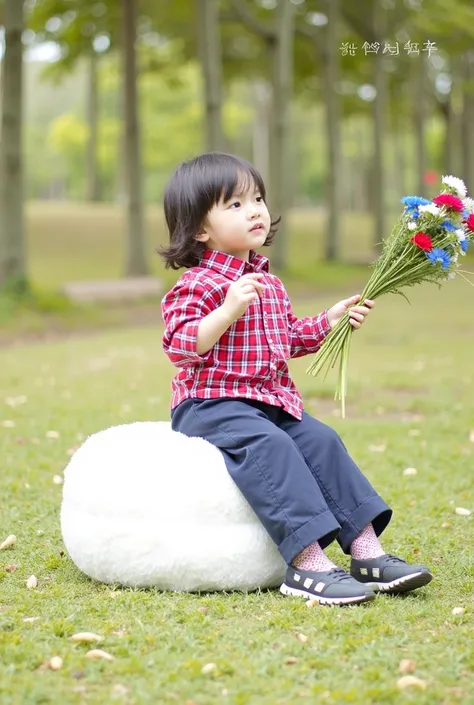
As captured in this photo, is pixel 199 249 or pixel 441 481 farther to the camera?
pixel 441 481

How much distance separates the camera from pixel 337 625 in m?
3.18

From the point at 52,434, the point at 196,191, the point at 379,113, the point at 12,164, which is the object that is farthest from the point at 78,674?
the point at 379,113

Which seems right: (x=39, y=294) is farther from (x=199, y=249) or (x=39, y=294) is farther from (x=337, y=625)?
(x=337, y=625)

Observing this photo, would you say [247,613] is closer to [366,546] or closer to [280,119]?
[366,546]

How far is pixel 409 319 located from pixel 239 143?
164 ft

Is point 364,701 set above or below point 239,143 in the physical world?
below

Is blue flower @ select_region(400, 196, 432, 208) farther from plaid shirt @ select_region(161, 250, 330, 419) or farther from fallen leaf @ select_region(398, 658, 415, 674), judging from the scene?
fallen leaf @ select_region(398, 658, 415, 674)

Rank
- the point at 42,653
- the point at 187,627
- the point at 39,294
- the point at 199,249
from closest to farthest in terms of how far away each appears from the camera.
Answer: the point at 42,653 < the point at 187,627 < the point at 199,249 < the point at 39,294

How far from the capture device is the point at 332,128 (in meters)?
23.0

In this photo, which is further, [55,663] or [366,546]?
[366,546]

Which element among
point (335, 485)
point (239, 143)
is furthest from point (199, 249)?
point (239, 143)

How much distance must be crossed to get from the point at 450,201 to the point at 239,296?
0.89 metres

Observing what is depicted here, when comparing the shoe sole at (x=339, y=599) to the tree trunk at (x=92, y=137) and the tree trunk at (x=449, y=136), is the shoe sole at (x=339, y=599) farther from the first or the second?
the tree trunk at (x=92, y=137)

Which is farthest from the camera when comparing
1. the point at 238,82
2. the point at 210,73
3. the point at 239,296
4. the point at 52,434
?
the point at 238,82
